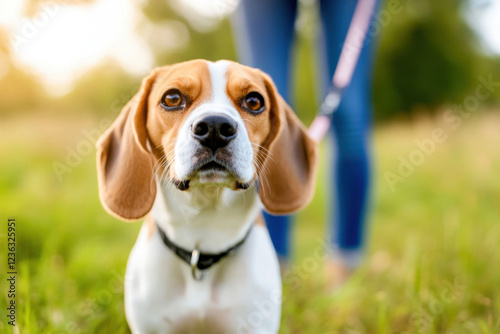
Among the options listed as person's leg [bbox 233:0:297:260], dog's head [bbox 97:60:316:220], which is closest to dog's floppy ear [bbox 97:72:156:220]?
dog's head [bbox 97:60:316:220]

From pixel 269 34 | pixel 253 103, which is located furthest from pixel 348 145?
pixel 253 103

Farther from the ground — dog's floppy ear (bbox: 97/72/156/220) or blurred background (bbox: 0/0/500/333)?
dog's floppy ear (bbox: 97/72/156/220)

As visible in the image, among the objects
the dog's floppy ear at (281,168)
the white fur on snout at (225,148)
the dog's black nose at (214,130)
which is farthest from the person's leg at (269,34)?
the dog's black nose at (214,130)

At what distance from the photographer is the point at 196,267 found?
1849mm

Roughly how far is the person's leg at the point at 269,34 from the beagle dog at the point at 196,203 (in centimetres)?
70

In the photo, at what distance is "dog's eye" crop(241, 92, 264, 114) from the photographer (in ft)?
5.81

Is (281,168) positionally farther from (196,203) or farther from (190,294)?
(190,294)

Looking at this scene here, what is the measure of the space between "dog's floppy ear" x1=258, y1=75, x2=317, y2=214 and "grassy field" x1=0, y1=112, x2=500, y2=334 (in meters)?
0.77

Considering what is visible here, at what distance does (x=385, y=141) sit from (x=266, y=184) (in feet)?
22.0

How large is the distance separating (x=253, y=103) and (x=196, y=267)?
0.64 m

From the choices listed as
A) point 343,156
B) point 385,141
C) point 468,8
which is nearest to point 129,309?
point 343,156

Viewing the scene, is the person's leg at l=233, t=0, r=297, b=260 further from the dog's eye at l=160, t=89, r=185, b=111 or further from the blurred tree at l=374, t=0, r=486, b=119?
the blurred tree at l=374, t=0, r=486, b=119

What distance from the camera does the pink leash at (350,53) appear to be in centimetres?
256

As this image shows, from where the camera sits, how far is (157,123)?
70.9 inches
